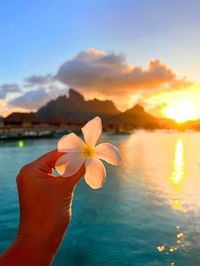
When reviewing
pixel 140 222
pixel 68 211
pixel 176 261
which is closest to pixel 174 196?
pixel 140 222

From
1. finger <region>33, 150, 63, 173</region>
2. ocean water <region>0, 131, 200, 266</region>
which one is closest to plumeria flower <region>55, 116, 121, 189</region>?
finger <region>33, 150, 63, 173</region>

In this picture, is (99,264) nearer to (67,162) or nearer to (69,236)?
(69,236)

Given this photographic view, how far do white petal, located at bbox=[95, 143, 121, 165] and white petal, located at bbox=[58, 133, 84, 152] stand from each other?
0.22 feet

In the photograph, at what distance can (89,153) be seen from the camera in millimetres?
1102

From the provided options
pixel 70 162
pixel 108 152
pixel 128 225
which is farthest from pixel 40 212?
pixel 128 225

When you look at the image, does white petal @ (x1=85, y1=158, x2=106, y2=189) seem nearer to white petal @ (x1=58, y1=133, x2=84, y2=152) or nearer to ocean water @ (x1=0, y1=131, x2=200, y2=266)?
white petal @ (x1=58, y1=133, x2=84, y2=152)

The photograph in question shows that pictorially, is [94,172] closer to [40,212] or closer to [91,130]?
[91,130]

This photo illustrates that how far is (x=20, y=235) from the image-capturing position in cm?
141

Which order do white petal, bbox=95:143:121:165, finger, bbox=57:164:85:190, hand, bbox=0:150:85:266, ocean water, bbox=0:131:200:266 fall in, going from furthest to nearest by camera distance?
1. ocean water, bbox=0:131:200:266
2. hand, bbox=0:150:85:266
3. finger, bbox=57:164:85:190
4. white petal, bbox=95:143:121:165

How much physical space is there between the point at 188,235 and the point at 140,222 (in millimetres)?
2471

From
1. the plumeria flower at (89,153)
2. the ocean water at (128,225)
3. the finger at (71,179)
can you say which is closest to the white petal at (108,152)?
the plumeria flower at (89,153)

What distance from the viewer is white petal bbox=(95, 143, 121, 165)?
42.8 inches

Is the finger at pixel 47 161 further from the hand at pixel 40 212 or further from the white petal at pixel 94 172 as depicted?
the white petal at pixel 94 172

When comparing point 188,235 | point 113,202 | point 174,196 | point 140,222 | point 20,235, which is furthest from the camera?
point 174,196
